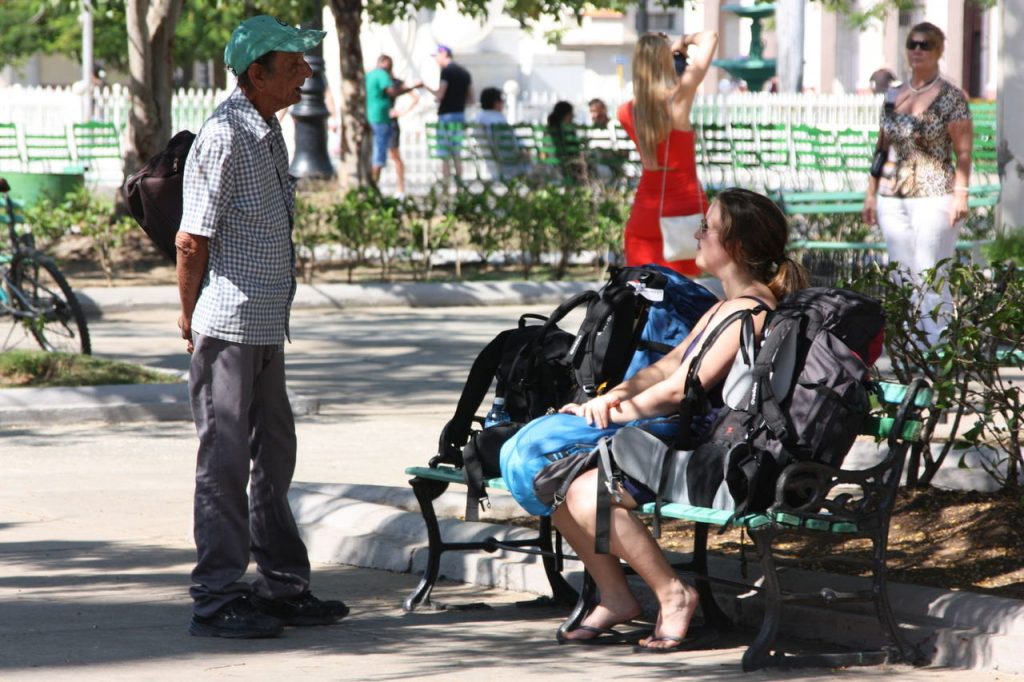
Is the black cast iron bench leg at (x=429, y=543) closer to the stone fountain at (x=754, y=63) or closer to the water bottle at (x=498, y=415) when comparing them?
the water bottle at (x=498, y=415)

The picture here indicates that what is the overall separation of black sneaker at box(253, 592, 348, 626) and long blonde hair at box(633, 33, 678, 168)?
12.8 feet

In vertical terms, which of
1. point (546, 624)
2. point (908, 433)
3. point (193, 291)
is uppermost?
point (193, 291)

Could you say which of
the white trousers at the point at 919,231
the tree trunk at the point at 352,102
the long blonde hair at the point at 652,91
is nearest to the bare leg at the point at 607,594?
the long blonde hair at the point at 652,91

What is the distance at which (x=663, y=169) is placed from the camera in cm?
891

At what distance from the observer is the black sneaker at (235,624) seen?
5.41 metres

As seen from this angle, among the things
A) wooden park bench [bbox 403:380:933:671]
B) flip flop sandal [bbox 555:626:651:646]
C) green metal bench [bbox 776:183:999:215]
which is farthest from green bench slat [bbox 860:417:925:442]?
green metal bench [bbox 776:183:999:215]

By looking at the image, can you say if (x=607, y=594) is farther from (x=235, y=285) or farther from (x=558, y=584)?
(x=235, y=285)

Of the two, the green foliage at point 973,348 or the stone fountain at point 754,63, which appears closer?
the green foliage at point 973,348

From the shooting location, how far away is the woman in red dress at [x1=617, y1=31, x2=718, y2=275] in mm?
8781

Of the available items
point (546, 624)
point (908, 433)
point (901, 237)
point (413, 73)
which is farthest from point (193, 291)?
point (413, 73)

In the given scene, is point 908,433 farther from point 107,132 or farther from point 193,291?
point 107,132

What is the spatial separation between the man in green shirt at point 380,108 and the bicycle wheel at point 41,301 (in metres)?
14.5

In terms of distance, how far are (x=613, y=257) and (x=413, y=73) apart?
124 ft

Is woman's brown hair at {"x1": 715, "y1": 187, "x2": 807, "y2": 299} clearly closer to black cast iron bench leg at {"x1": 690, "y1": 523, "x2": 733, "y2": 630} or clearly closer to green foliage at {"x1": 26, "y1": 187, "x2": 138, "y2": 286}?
black cast iron bench leg at {"x1": 690, "y1": 523, "x2": 733, "y2": 630}
